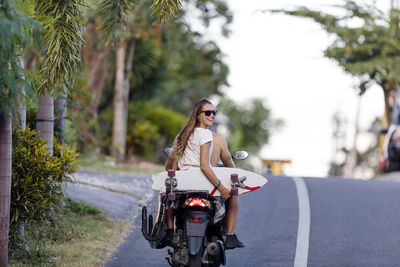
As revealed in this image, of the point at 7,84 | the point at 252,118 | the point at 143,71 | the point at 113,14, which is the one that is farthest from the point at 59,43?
the point at 252,118

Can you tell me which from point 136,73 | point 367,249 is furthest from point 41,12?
point 136,73

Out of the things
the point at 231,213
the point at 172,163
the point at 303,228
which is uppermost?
the point at 172,163

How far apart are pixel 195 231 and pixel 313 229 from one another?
4.40 metres

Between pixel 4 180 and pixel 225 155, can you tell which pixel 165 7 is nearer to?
pixel 225 155

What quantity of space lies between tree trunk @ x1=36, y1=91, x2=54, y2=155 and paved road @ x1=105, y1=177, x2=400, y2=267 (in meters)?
1.85

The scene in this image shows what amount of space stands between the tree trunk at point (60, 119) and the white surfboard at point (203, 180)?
181 inches

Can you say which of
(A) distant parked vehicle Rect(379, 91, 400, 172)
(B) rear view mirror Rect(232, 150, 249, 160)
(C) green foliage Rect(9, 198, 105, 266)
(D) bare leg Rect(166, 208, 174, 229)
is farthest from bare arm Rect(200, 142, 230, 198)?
(A) distant parked vehicle Rect(379, 91, 400, 172)

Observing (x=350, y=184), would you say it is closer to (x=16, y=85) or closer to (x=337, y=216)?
(x=337, y=216)

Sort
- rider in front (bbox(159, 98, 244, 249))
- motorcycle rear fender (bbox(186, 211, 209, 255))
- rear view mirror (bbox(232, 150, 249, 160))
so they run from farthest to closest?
rear view mirror (bbox(232, 150, 249, 160))
rider in front (bbox(159, 98, 244, 249))
motorcycle rear fender (bbox(186, 211, 209, 255))

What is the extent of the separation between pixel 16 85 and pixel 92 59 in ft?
63.5

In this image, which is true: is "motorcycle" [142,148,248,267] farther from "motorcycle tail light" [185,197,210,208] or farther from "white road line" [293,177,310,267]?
"white road line" [293,177,310,267]

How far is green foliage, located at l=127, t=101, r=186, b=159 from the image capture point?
107 ft

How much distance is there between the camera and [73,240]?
10.7m

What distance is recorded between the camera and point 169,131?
1362 inches
